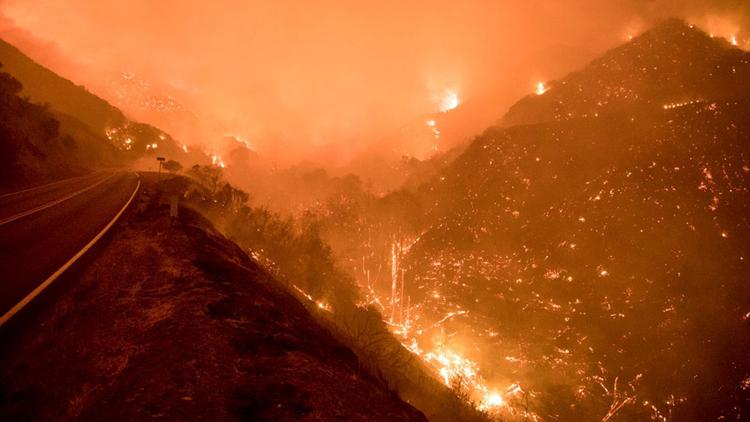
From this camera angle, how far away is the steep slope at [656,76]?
48.6 m

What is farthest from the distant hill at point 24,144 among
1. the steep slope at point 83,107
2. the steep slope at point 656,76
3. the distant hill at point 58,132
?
the steep slope at point 656,76

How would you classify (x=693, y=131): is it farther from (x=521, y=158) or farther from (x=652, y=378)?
(x=652, y=378)

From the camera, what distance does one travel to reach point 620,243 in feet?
131

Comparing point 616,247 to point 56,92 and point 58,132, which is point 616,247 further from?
point 56,92

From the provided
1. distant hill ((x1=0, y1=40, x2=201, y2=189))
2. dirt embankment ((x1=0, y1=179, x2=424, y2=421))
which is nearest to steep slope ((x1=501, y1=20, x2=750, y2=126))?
dirt embankment ((x1=0, y1=179, x2=424, y2=421))

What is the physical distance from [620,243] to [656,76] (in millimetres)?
37489

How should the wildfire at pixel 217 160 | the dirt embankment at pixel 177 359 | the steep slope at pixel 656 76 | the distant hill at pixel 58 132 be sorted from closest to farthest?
the dirt embankment at pixel 177 359, the distant hill at pixel 58 132, the steep slope at pixel 656 76, the wildfire at pixel 217 160

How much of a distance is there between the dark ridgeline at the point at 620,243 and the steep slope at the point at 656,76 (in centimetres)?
27

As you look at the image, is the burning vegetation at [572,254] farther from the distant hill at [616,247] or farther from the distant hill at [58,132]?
the distant hill at [58,132]

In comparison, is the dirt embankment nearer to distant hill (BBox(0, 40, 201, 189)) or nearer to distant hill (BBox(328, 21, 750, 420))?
distant hill (BBox(0, 40, 201, 189))

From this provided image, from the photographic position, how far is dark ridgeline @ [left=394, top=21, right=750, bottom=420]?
3042 cm

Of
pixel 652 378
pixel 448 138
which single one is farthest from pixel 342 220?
pixel 448 138

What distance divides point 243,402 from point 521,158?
209 ft

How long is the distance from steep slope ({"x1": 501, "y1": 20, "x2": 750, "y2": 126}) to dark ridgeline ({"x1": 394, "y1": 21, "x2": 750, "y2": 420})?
0.27m
